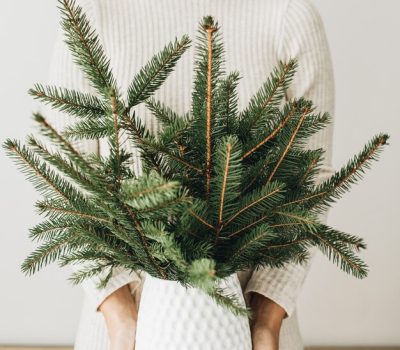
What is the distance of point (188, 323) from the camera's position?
0.53 meters

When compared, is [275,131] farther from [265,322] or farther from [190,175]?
[265,322]

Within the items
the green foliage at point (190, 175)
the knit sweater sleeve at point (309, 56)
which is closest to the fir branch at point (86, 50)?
the green foliage at point (190, 175)

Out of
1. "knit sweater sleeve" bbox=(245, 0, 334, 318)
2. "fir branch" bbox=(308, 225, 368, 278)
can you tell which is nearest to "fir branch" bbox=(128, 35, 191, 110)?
"fir branch" bbox=(308, 225, 368, 278)

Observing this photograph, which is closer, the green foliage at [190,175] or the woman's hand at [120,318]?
the green foliage at [190,175]

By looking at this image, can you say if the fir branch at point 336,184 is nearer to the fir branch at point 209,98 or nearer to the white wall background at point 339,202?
the fir branch at point 209,98

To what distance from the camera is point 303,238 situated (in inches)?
23.6

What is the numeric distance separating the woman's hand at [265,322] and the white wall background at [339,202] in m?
0.79

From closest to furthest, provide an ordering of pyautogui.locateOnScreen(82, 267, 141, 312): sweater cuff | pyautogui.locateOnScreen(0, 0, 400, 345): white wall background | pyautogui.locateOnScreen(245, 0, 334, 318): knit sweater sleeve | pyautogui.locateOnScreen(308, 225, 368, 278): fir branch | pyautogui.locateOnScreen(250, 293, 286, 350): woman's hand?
pyautogui.locateOnScreen(308, 225, 368, 278): fir branch
pyautogui.locateOnScreen(250, 293, 286, 350): woman's hand
pyautogui.locateOnScreen(82, 267, 141, 312): sweater cuff
pyautogui.locateOnScreen(245, 0, 334, 318): knit sweater sleeve
pyautogui.locateOnScreen(0, 0, 400, 345): white wall background

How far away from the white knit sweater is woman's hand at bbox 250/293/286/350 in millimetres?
65

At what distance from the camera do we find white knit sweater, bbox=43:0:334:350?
35.5 inches

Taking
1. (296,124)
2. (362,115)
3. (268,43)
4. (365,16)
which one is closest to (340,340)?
(362,115)

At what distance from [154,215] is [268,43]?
0.56 meters

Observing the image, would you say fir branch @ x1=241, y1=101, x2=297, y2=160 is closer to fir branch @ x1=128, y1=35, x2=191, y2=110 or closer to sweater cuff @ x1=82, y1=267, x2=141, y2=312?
fir branch @ x1=128, y1=35, x2=191, y2=110

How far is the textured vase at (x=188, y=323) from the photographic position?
53cm
